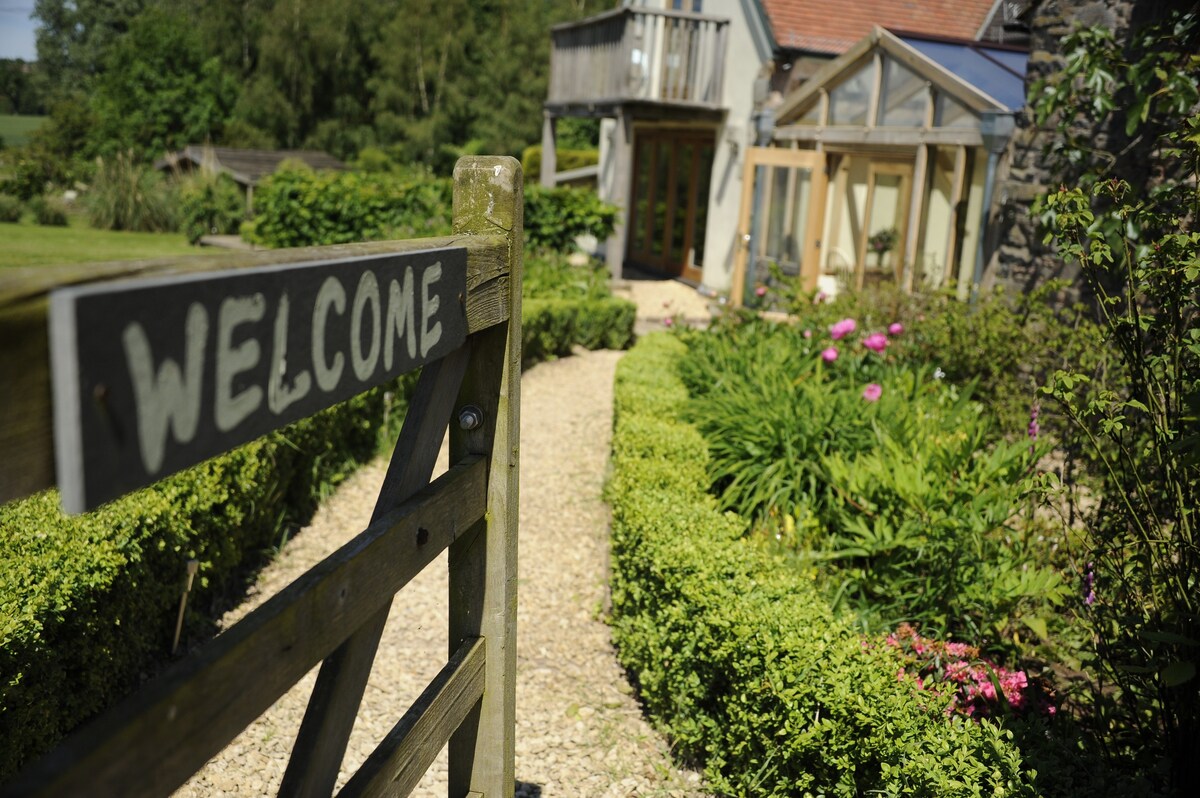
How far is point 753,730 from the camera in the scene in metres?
3.17

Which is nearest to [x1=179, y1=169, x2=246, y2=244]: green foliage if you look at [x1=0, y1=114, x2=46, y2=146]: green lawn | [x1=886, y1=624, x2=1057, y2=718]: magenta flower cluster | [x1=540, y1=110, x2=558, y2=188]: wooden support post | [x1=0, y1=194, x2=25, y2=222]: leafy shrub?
[x1=0, y1=194, x2=25, y2=222]: leafy shrub

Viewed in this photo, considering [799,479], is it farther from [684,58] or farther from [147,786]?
[684,58]

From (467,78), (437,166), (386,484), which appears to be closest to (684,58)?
(386,484)

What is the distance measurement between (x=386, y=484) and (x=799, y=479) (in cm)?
350

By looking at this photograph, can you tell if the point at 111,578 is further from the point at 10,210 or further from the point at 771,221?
the point at 10,210

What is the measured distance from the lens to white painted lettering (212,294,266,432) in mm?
1048

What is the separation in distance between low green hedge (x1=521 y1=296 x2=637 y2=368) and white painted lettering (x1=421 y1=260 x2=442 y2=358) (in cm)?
763

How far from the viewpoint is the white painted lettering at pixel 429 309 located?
5.14 ft

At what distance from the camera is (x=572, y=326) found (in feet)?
34.4

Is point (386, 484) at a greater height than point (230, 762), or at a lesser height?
greater

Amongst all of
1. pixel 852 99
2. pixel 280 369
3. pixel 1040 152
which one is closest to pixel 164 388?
pixel 280 369

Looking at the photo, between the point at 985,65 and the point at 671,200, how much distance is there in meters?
7.76

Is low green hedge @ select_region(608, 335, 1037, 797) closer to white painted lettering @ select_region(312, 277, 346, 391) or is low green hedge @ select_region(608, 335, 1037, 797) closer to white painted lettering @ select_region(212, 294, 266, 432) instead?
white painted lettering @ select_region(312, 277, 346, 391)

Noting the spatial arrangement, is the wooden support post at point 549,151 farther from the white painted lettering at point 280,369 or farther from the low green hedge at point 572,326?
the white painted lettering at point 280,369
